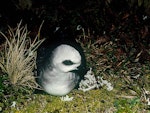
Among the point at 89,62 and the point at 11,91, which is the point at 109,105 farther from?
the point at 11,91

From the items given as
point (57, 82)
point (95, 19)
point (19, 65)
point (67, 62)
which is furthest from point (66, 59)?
point (95, 19)

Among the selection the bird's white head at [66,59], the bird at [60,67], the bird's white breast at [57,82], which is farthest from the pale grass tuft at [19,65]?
the bird's white head at [66,59]

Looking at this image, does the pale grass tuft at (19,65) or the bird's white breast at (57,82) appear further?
the pale grass tuft at (19,65)

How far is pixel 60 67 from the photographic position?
3.87 m

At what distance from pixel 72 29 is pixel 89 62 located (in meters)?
0.50

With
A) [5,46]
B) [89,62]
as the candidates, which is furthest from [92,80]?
[5,46]

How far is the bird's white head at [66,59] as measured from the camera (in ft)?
12.6

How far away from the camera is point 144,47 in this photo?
15.6 feet

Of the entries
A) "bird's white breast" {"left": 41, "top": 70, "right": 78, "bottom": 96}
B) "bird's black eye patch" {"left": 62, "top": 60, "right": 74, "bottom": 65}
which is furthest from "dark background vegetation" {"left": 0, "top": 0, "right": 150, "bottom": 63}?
"bird's black eye patch" {"left": 62, "top": 60, "right": 74, "bottom": 65}

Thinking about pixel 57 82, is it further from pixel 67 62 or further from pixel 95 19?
pixel 95 19

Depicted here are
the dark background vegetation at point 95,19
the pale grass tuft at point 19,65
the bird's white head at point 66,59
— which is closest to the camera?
→ the bird's white head at point 66,59

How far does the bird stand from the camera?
3.87 m

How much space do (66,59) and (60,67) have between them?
97mm

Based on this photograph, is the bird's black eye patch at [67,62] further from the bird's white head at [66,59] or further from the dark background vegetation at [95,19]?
the dark background vegetation at [95,19]
